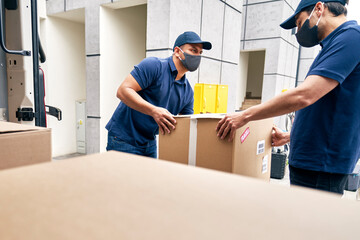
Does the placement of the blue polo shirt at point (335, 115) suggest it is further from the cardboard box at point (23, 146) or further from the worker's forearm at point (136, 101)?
the cardboard box at point (23, 146)

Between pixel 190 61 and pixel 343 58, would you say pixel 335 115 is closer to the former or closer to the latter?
pixel 343 58

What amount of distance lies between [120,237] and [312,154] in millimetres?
1180

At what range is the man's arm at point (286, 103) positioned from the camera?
3.68 feet

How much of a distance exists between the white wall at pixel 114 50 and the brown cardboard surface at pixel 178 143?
123 inches

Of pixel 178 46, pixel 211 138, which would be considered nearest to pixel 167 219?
pixel 211 138

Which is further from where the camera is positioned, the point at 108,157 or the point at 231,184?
the point at 108,157

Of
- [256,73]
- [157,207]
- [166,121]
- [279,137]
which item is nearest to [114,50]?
[166,121]

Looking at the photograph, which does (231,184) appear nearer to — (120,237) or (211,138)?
(120,237)

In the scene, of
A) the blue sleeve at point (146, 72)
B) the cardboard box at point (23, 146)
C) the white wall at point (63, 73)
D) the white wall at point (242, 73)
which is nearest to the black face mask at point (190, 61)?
the blue sleeve at point (146, 72)

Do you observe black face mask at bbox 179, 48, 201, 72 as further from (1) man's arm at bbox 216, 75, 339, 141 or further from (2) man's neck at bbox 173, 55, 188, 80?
(1) man's arm at bbox 216, 75, 339, 141

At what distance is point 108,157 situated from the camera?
2.15ft

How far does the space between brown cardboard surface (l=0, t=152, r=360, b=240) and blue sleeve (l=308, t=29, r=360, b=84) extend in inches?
32.6

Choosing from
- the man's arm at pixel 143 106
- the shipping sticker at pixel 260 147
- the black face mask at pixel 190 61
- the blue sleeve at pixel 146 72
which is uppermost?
the black face mask at pixel 190 61

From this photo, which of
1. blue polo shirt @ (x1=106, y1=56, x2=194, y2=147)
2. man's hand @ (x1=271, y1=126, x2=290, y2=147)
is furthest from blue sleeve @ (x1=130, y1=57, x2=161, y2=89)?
man's hand @ (x1=271, y1=126, x2=290, y2=147)
